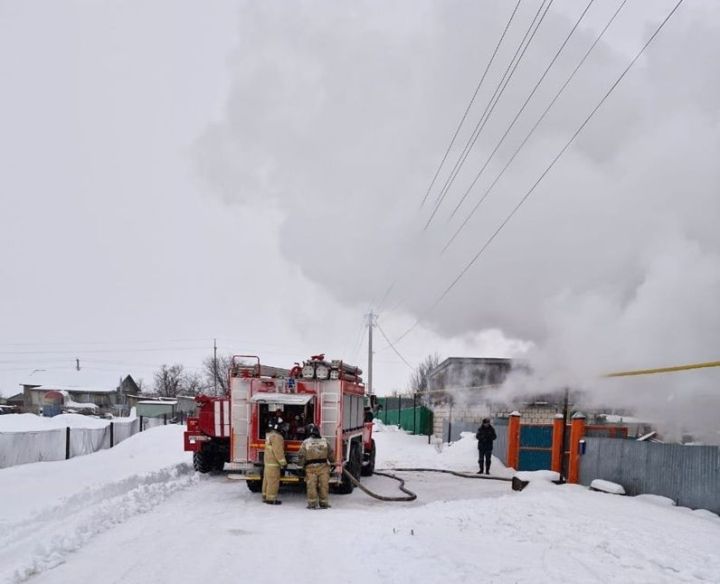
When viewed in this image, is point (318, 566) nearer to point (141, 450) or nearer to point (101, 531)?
point (101, 531)

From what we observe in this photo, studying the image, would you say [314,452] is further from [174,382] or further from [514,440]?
[174,382]

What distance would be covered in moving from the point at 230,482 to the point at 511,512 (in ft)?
23.5

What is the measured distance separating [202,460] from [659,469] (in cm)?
1004

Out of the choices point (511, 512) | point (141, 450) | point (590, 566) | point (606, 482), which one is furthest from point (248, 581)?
point (141, 450)

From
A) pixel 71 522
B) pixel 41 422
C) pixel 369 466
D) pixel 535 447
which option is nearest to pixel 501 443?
pixel 535 447

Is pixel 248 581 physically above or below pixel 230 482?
above

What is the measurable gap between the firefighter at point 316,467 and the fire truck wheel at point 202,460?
529 centimetres

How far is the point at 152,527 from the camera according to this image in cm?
848

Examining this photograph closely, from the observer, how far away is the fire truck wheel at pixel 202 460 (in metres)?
15.2

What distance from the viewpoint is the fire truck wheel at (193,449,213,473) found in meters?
15.2

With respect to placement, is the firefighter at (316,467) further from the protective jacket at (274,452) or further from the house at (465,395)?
the house at (465,395)

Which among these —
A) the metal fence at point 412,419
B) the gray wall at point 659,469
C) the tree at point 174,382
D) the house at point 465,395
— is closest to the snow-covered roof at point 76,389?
the tree at point 174,382

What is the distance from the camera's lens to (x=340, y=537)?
782cm

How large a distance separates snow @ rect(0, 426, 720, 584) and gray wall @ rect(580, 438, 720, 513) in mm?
370
